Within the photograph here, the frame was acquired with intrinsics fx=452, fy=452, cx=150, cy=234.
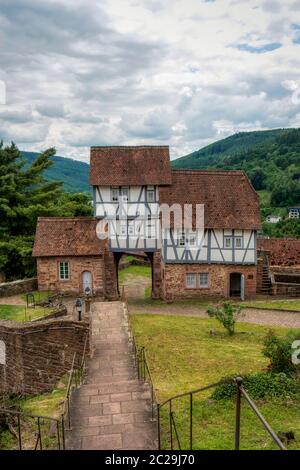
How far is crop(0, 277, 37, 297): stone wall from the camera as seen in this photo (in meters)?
28.1

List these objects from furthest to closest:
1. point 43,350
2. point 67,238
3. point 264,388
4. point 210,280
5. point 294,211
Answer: point 294,211 < point 67,238 < point 210,280 < point 43,350 < point 264,388

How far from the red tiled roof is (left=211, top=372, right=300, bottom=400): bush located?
2161cm

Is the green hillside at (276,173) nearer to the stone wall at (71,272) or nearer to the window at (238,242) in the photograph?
the window at (238,242)

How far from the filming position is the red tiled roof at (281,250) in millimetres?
33875

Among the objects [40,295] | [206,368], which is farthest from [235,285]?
[206,368]

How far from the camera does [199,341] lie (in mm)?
19812

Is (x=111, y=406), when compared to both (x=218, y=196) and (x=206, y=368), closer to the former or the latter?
(x=206, y=368)

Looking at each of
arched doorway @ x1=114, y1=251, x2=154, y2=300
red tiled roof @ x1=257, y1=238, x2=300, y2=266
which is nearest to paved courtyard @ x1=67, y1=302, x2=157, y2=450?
arched doorway @ x1=114, y1=251, x2=154, y2=300

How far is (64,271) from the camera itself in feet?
97.7

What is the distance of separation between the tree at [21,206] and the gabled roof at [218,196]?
10709 mm

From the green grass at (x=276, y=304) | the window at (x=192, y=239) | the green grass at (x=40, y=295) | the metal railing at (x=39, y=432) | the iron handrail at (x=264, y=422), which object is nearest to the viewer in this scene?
the iron handrail at (x=264, y=422)

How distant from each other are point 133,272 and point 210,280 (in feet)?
41.0

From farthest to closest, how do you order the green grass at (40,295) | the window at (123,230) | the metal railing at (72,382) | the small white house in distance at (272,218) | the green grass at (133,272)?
the small white house in distance at (272,218) < the green grass at (133,272) < the window at (123,230) < the green grass at (40,295) < the metal railing at (72,382)

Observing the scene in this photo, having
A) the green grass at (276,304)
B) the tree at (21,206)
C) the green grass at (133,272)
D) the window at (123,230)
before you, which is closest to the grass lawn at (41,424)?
the green grass at (276,304)
